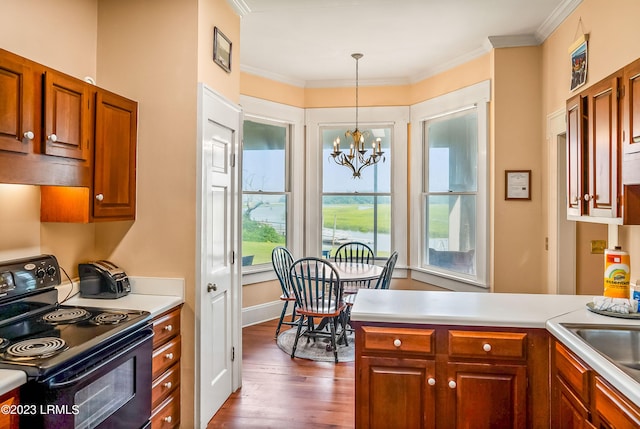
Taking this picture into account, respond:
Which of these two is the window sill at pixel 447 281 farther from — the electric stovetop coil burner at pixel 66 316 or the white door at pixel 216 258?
the electric stovetop coil burner at pixel 66 316

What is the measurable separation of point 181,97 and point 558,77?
294cm

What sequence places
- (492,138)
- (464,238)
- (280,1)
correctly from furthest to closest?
(464,238) → (492,138) → (280,1)

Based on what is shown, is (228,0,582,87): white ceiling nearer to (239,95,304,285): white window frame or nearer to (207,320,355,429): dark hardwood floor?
(239,95,304,285): white window frame

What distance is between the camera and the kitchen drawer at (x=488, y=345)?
1966 millimetres

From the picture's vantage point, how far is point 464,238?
434 centimetres

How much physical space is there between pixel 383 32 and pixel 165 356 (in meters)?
3.18

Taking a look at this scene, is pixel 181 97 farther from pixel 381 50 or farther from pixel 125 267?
pixel 381 50

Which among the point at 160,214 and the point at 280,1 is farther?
the point at 280,1

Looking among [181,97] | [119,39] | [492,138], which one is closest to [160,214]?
[181,97]

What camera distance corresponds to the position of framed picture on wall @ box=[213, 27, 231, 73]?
104 inches

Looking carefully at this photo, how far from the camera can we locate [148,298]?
2381 mm

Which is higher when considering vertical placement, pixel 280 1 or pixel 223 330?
pixel 280 1

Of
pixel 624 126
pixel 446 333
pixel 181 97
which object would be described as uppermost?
pixel 181 97

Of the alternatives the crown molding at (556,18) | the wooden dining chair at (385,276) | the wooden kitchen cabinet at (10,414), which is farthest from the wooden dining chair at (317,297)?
the crown molding at (556,18)
